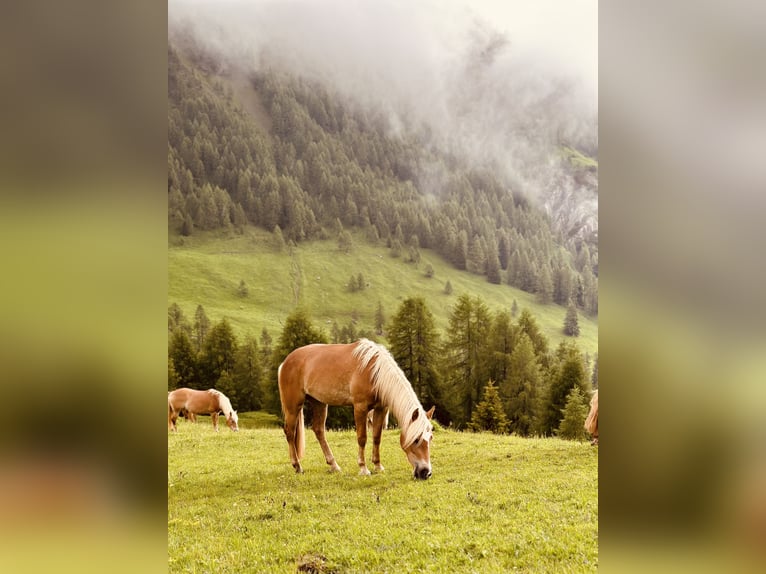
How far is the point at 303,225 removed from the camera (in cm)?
1118

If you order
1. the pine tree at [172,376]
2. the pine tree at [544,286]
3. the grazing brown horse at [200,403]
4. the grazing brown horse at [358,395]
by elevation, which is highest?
the pine tree at [544,286]

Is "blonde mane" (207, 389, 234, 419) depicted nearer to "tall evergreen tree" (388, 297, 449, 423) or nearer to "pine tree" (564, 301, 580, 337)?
"tall evergreen tree" (388, 297, 449, 423)

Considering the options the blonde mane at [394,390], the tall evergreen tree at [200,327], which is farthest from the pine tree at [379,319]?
the blonde mane at [394,390]

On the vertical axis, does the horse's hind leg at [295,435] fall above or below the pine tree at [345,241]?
below

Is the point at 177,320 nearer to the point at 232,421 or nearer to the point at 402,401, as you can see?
the point at 232,421

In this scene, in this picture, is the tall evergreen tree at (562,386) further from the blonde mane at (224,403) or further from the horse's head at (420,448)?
the blonde mane at (224,403)

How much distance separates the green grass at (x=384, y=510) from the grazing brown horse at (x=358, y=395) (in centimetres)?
29

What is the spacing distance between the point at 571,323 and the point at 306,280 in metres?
5.14

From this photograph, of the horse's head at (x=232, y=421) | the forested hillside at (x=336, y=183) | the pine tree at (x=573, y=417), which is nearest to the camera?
Answer: the pine tree at (x=573, y=417)

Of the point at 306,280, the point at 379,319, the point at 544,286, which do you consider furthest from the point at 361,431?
the point at 544,286

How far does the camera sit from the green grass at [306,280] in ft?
34.9
